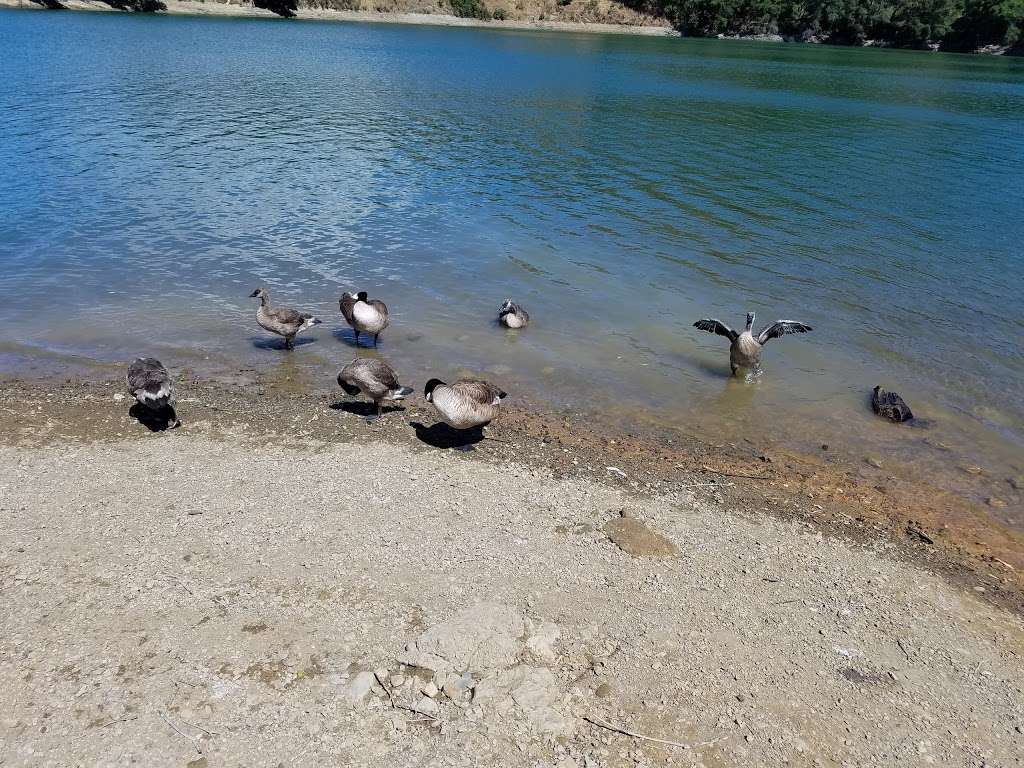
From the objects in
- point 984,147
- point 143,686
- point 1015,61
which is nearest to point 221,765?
point 143,686

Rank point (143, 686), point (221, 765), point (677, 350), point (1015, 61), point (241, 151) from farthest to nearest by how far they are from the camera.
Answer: point (1015, 61)
point (241, 151)
point (677, 350)
point (143, 686)
point (221, 765)

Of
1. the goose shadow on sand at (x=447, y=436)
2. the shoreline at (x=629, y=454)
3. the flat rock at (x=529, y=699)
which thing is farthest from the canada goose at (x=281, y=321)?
the flat rock at (x=529, y=699)

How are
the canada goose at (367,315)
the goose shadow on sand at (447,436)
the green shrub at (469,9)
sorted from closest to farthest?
the goose shadow on sand at (447,436) → the canada goose at (367,315) → the green shrub at (469,9)

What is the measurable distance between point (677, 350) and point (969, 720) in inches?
353

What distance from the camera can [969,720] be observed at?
6.54 metres

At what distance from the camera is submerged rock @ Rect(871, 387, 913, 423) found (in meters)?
12.1

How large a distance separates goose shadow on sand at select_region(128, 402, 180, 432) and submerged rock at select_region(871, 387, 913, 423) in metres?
11.4

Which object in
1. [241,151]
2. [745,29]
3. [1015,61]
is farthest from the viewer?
[745,29]

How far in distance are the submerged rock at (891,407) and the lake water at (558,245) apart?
0.21 m

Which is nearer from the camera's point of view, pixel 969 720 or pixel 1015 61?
pixel 969 720

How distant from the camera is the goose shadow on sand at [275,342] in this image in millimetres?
14109

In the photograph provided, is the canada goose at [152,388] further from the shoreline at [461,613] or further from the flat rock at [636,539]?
the flat rock at [636,539]

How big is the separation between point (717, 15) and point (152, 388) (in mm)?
162348

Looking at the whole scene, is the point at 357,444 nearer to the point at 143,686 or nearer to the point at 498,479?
the point at 498,479
